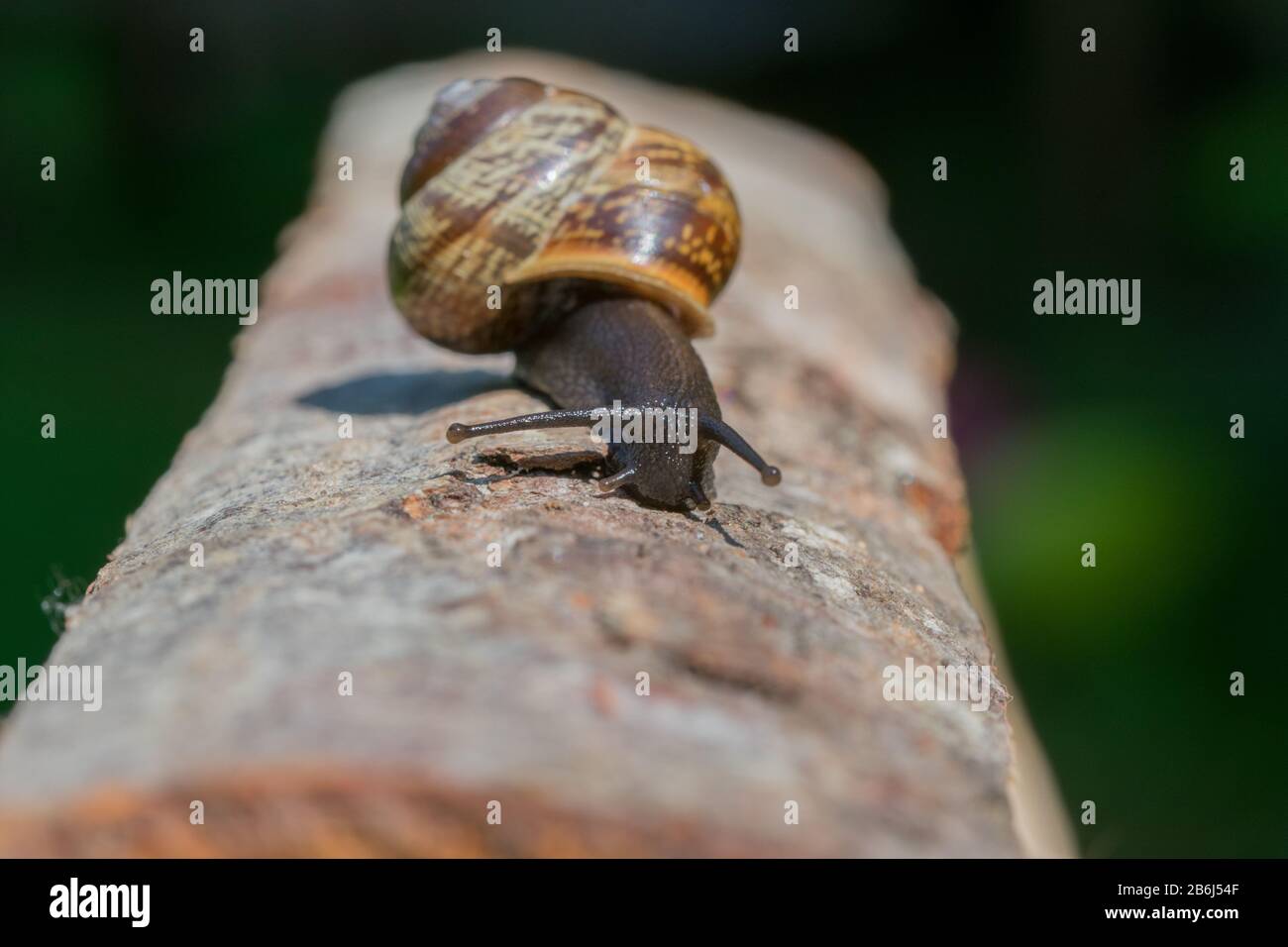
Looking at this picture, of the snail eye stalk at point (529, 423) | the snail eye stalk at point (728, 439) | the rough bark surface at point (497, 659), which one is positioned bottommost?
Result: the rough bark surface at point (497, 659)

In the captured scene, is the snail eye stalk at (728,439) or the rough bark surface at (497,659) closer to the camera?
the rough bark surface at (497,659)

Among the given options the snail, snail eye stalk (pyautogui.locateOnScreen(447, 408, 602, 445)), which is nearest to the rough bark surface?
snail eye stalk (pyautogui.locateOnScreen(447, 408, 602, 445))

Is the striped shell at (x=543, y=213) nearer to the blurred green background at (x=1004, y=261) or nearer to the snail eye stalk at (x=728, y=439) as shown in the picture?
the snail eye stalk at (x=728, y=439)

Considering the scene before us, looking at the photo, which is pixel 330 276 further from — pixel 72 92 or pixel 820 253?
pixel 72 92

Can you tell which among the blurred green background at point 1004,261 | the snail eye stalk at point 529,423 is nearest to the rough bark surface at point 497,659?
the snail eye stalk at point 529,423

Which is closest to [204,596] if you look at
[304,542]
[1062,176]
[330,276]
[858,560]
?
[304,542]

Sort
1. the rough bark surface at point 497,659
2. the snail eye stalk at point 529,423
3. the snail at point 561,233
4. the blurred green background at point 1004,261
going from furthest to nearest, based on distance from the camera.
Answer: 1. the blurred green background at point 1004,261
2. the snail at point 561,233
3. the snail eye stalk at point 529,423
4. the rough bark surface at point 497,659

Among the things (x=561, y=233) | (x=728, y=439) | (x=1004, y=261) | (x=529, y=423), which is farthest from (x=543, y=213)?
(x=1004, y=261)

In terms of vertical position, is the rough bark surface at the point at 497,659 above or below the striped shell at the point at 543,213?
below
